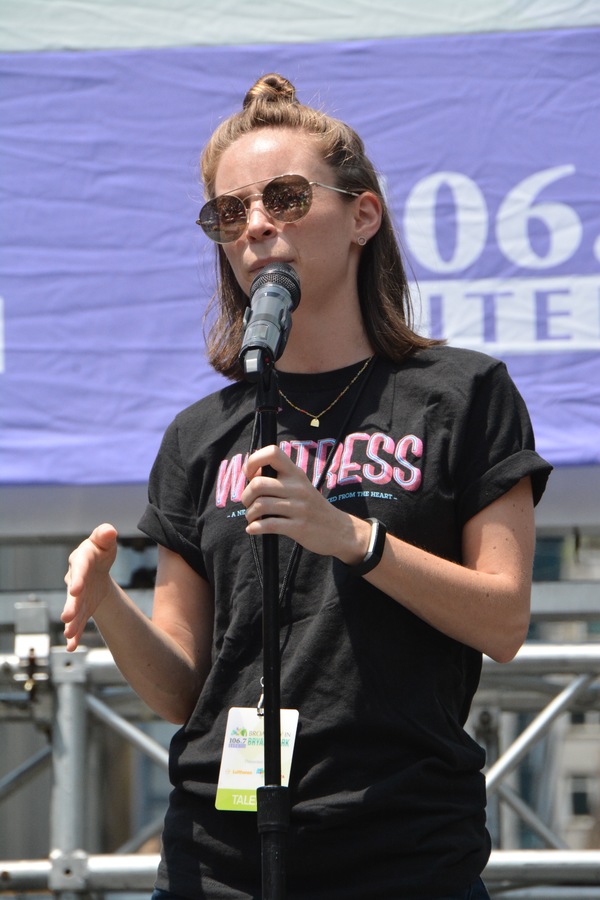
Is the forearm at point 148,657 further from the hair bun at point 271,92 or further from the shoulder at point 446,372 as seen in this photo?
the hair bun at point 271,92

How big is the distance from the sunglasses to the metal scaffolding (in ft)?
5.05

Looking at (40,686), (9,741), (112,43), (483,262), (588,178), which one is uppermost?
(112,43)

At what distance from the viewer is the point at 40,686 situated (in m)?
3.13

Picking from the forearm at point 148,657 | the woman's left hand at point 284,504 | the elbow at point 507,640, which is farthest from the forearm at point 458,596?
the forearm at point 148,657

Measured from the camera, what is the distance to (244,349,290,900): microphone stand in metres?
1.35

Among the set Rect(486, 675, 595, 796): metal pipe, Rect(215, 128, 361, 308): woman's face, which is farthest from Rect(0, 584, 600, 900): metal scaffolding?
Rect(215, 128, 361, 308): woman's face

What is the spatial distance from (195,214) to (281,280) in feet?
6.47

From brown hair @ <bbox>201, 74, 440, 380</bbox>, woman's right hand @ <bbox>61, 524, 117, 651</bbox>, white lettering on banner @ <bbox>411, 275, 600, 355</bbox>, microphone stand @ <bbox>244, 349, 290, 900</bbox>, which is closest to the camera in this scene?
microphone stand @ <bbox>244, 349, 290, 900</bbox>

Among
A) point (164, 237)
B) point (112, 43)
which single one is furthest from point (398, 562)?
point (112, 43)

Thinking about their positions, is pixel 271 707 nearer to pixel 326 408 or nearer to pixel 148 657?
pixel 148 657

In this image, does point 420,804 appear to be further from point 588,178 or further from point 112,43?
point 112,43

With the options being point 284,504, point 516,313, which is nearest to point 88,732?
point 516,313

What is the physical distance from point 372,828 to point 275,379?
58 centimetres

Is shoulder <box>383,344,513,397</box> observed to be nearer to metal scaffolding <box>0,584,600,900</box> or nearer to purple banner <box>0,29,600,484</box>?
metal scaffolding <box>0,584,600,900</box>
